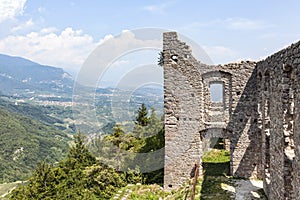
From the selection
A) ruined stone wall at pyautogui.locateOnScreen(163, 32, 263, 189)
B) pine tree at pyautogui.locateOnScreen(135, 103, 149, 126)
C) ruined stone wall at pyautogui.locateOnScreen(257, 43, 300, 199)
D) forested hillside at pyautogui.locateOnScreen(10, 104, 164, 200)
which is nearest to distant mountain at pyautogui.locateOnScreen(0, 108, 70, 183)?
pine tree at pyautogui.locateOnScreen(135, 103, 149, 126)

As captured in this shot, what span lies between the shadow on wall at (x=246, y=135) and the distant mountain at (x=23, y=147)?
2824 inches

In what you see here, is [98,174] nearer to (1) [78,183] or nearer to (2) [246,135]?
(1) [78,183]

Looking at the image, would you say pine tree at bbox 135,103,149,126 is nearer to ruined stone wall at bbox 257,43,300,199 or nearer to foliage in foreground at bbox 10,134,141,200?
foliage in foreground at bbox 10,134,141,200

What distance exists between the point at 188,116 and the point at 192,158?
1800mm

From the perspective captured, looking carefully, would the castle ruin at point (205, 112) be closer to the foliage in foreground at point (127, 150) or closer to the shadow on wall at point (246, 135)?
the shadow on wall at point (246, 135)

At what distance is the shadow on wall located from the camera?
39.4 feet

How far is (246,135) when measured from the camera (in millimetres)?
12117

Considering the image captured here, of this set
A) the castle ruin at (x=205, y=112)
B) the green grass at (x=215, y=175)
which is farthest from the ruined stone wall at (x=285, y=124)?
the castle ruin at (x=205, y=112)

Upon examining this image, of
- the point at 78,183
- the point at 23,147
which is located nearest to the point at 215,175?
the point at 78,183

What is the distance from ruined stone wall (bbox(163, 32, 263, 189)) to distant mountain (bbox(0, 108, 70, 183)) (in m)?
70.4

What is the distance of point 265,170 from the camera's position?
988cm

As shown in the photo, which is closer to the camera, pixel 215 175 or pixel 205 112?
pixel 215 175

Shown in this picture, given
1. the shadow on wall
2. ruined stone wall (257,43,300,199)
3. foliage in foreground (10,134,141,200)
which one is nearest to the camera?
ruined stone wall (257,43,300,199)

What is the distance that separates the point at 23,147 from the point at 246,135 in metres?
95.3
